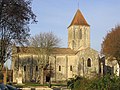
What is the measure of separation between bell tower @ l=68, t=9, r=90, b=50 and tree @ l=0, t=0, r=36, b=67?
7087 cm

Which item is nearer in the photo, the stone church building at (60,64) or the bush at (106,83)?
the bush at (106,83)

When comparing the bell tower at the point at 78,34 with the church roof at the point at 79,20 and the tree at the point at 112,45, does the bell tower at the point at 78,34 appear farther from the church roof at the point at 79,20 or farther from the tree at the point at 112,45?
the tree at the point at 112,45

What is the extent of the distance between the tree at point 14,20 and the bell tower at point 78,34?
7087 cm

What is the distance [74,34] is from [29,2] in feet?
250

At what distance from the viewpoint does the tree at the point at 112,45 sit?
64.9 metres

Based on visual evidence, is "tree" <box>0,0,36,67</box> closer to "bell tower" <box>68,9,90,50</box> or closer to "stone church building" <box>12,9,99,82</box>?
"stone church building" <box>12,9,99,82</box>

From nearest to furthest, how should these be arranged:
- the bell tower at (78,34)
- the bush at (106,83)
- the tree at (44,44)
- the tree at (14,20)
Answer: the bush at (106,83) → the tree at (14,20) → the tree at (44,44) → the bell tower at (78,34)

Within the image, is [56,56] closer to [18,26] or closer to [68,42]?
[68,42]

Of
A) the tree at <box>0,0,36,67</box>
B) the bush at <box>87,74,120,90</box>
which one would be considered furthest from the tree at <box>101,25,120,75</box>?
the bush at <box>87,74,120,90</box>

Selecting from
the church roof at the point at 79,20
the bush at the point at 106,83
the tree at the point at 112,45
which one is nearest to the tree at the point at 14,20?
the bush at the point at 106,83

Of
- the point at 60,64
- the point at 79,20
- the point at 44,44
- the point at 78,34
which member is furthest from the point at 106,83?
the point at 79,20

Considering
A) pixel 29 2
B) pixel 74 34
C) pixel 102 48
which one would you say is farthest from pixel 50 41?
pixel 29 2

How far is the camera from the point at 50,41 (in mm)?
75875

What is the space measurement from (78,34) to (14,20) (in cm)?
7814
